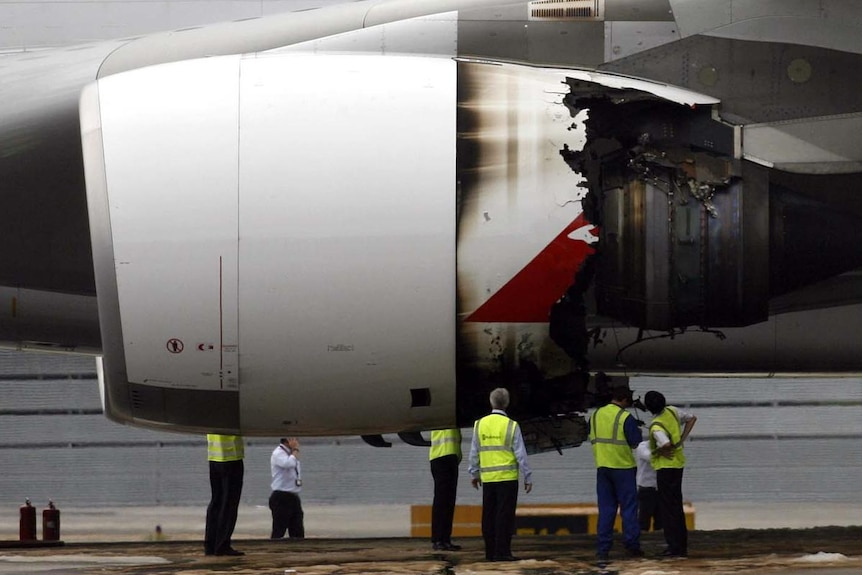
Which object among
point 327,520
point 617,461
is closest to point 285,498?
point 327,520

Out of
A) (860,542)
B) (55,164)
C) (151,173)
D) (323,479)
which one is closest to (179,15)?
(323,479)

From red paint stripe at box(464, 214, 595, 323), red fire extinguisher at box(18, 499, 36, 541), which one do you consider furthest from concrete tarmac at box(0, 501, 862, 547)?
red paint stripe at box(464, 214, 595, 323)

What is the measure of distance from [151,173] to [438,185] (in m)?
1.71

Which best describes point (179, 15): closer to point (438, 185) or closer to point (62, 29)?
point (62, 29)

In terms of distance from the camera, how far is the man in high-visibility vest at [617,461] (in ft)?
32.6

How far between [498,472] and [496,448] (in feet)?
0.86

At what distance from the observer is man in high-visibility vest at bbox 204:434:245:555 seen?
11.1 metres

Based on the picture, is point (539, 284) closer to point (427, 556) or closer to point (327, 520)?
point (427, 556)

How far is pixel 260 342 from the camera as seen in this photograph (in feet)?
26.6

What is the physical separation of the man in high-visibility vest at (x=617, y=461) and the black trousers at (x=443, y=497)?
1552mm

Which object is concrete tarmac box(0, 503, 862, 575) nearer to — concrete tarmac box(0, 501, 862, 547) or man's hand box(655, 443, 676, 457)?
concrete tarmac box(0, 501, 862, 547)

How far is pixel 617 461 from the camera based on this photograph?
1003 cm

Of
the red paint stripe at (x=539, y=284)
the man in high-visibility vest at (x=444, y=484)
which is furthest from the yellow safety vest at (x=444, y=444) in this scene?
the red paint stripe at (x=539, y=284)

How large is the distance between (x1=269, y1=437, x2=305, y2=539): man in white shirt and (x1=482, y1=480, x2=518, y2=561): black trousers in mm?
4315
